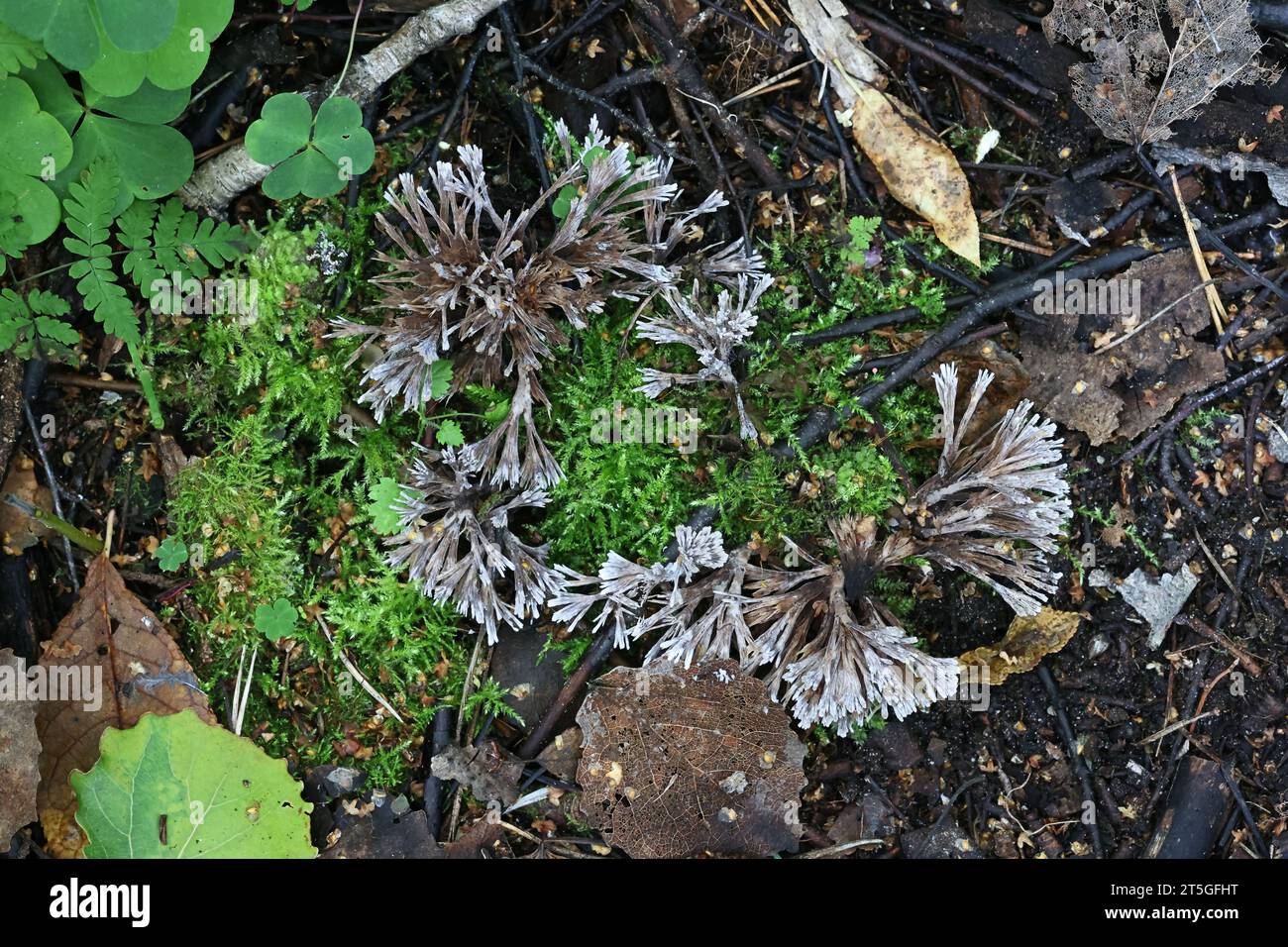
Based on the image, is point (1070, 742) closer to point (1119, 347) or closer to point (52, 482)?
point (1119, 347)

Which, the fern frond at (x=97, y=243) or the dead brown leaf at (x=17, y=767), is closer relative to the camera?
the fern frond at (x=97, y=243)

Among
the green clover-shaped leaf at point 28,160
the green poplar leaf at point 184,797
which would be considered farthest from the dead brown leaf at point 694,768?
the green clover-shaped leaf at point 28,160

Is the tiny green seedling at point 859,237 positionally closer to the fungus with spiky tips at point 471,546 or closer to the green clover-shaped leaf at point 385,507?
the fungus with spiky tips at point 471,546

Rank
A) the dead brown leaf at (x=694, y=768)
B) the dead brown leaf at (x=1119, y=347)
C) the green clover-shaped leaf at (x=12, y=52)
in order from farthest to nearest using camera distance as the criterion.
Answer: the dead brown leaf at (x=1119, y=347)
the dead brown leaf at (x=694, y=768)
the green clover-shaped leaf at (x=12, y=52)

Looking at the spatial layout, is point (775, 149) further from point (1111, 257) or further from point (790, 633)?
point (790, 633)

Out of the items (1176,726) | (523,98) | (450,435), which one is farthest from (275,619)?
(1176,726)
